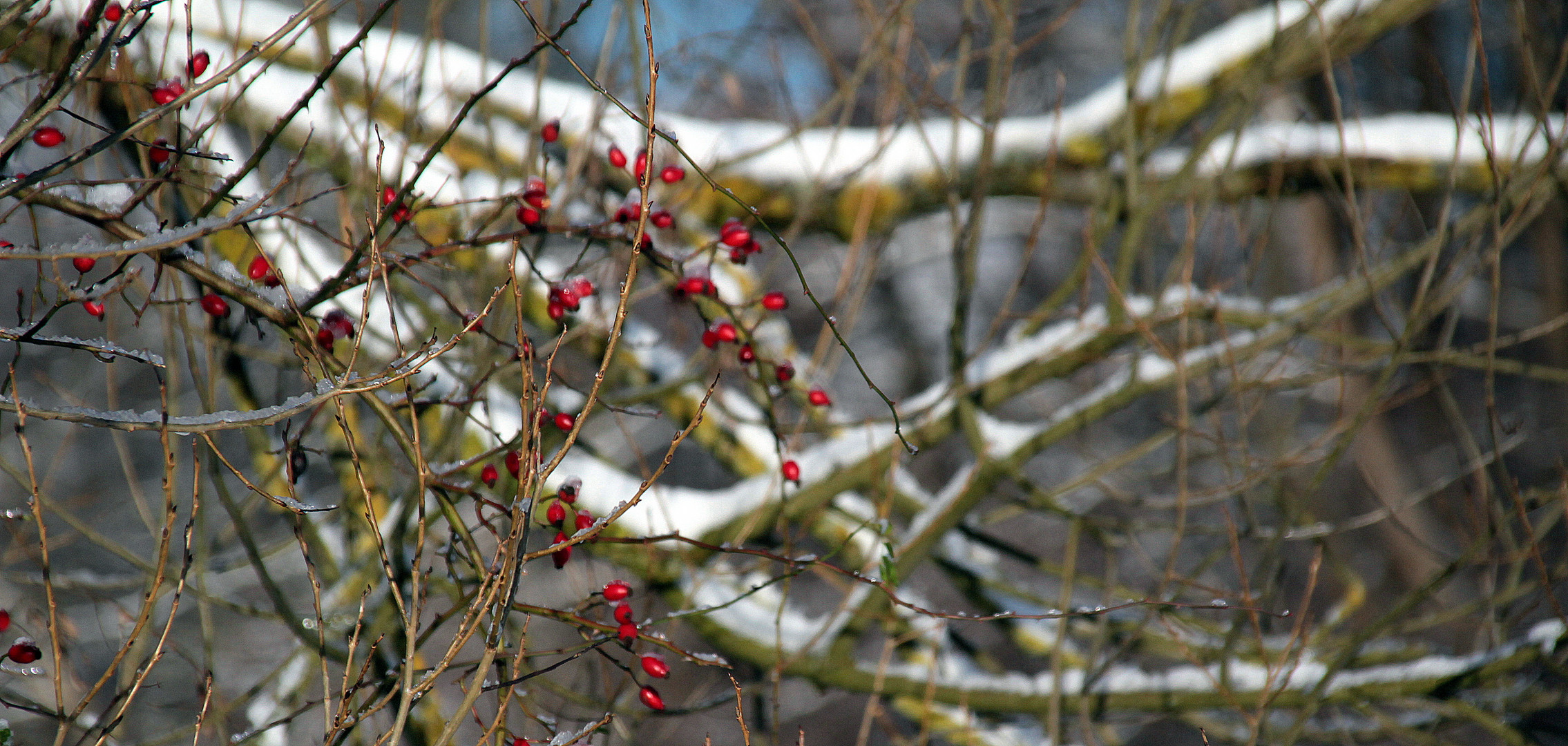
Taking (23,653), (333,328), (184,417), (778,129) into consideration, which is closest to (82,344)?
(184,417)

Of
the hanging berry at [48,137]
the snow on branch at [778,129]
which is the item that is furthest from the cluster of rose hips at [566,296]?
the snow on branch at [778,129]

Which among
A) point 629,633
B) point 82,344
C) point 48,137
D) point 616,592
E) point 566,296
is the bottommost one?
point 629,633

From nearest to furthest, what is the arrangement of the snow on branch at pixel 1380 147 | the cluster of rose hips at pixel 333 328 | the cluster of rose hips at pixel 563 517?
the cluster of rose hips at pixel 563 517, the cluster of rose hips at pixel 333 328, the snow on branch at pixel 1380 147

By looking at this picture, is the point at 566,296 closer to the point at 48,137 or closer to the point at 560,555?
the point at 560,555

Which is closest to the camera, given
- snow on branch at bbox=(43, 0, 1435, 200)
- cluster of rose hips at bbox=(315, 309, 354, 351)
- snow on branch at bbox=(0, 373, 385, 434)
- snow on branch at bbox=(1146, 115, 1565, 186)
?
snow on branch at bbox=(0, 373, 385, 434)

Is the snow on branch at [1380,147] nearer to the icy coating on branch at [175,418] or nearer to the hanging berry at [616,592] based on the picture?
the hanging berry at [616,592]

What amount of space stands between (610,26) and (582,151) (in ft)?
1.36

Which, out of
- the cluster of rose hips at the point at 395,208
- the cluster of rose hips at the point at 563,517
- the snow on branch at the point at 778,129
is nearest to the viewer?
the cluster of rose hips at the point at 395,208

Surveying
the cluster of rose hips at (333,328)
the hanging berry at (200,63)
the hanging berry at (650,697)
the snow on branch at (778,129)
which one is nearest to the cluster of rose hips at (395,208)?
the cluster of rose hips at (333,328)

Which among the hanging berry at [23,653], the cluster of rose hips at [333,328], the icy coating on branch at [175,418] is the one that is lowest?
the hanging berry at [23,653]

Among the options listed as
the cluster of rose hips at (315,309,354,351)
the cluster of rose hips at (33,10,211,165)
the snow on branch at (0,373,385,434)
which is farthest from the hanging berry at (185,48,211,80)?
the snow on branch at (0,373,385,434)

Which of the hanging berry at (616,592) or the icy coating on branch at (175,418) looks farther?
the hanging berry at (616,592)

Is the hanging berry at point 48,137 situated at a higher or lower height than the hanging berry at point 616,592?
higher

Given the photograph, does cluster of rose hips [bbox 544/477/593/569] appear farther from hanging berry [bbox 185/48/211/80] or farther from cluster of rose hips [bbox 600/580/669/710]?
hanging berry [bbox 185/48/211/80]
